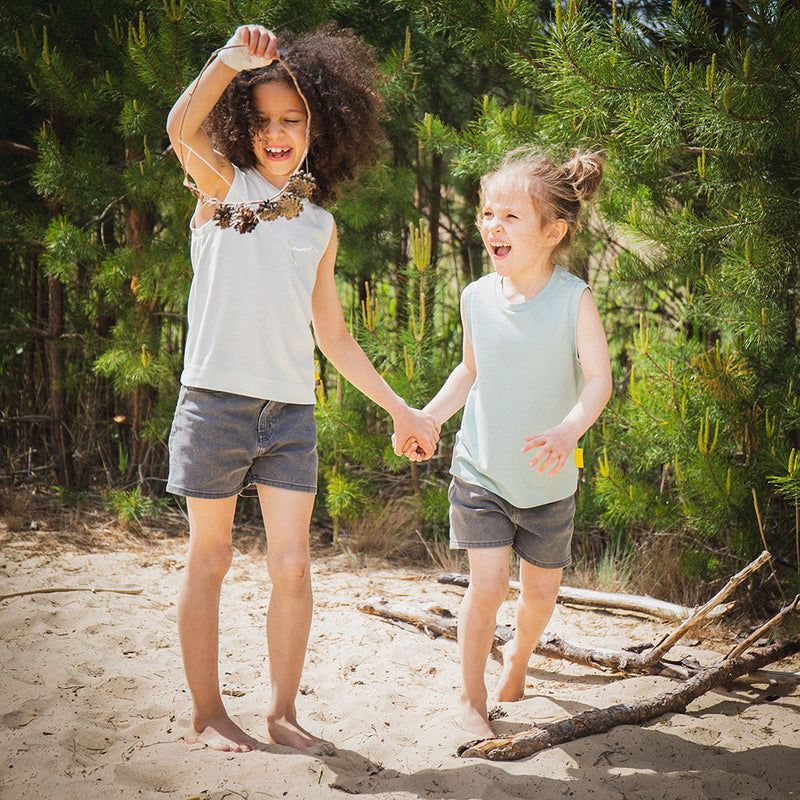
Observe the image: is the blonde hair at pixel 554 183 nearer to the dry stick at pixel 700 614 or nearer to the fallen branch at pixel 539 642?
the dry stick at pixel 700 614

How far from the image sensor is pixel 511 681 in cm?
248

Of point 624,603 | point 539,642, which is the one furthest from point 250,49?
point 624,603

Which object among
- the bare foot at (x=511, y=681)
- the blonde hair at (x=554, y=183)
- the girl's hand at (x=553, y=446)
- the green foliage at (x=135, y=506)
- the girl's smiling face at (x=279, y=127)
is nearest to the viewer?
the girl's hand at (x=553, y=446)

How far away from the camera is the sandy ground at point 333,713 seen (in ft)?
6.23

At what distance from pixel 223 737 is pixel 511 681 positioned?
2.91 feet

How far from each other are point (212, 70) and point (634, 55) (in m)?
1.69

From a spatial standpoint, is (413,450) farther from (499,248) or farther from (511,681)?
(511,681)

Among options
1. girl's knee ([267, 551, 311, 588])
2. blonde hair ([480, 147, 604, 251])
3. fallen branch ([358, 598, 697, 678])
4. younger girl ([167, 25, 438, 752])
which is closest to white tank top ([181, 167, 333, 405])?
younger girl ([167, 25, 438, 752])

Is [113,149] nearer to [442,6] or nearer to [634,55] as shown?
[442,6]

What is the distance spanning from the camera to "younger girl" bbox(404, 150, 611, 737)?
2.25 m

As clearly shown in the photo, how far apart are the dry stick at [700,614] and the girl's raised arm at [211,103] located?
1814mm

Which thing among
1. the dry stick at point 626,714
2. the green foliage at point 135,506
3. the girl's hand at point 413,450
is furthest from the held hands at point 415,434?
A: the green foliage at point 135,506

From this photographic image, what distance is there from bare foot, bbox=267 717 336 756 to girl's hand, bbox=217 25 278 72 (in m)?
1.60

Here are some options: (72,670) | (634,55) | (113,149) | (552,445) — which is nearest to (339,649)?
(72,670)
